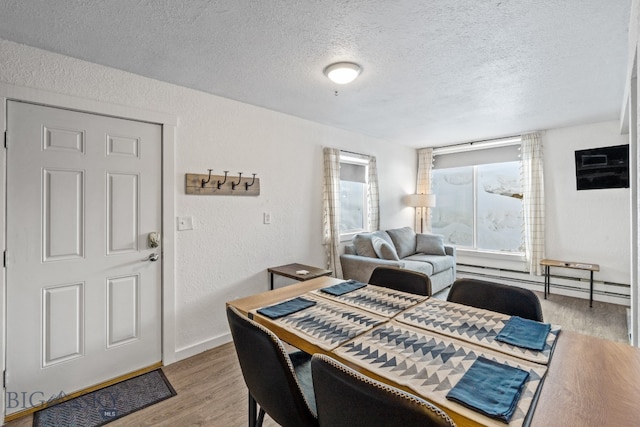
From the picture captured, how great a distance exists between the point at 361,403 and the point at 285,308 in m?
0.88

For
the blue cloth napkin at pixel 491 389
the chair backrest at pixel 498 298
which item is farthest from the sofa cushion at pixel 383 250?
the blue cloth napkin at pixel 491 389

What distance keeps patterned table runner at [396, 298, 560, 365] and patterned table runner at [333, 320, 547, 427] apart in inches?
2.1

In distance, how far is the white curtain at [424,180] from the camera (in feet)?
Answer: 18.0

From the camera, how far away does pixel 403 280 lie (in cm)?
195

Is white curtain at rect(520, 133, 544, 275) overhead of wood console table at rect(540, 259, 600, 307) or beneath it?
overhead

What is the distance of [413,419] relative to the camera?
2.18ft

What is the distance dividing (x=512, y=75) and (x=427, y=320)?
7.16ft

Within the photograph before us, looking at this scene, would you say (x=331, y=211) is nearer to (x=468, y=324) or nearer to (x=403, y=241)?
(x=403, y=241)

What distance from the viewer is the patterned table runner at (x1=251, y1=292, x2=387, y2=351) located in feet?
4.03

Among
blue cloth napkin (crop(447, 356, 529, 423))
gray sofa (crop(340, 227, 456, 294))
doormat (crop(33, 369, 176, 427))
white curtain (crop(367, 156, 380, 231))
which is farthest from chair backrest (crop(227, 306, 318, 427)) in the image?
white curtain (crop(367, 156, 380, 231))

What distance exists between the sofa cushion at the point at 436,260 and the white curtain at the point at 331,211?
3.98 ft

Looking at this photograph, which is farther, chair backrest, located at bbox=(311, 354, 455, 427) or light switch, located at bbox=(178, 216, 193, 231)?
light switch, located at bbox=(178, 216, 193, 231)

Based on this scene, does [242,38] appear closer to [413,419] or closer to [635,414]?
[413,419]

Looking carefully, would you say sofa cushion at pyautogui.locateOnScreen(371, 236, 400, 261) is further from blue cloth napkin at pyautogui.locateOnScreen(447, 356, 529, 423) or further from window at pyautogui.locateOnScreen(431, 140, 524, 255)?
blue cloth napkin at pyautogui.locateOnScreen(447, 356, 529, 423)
